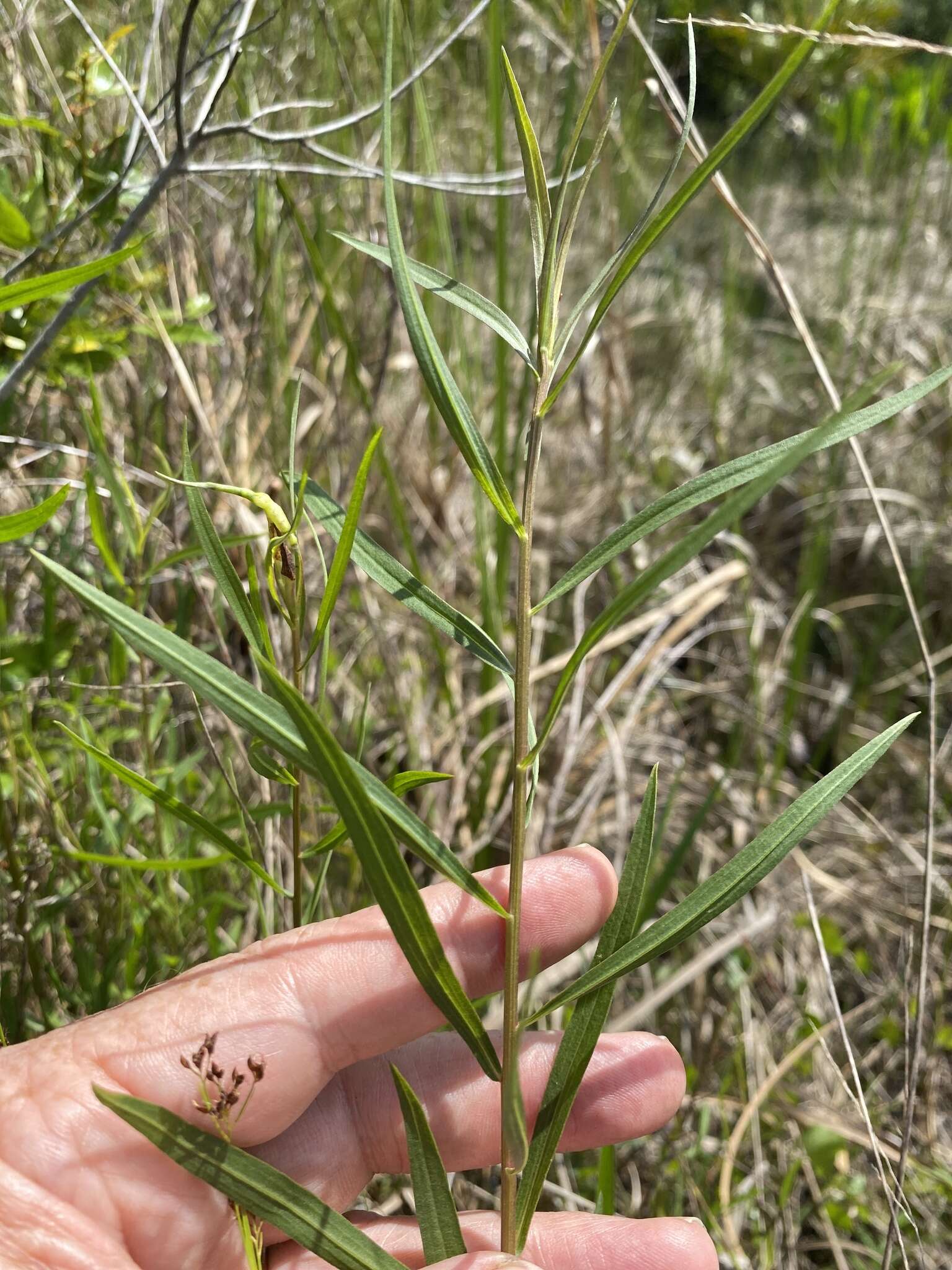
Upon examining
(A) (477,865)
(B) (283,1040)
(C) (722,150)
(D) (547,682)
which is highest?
(C) (722,150)

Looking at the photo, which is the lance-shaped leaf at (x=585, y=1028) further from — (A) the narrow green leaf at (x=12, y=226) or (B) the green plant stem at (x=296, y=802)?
(A) the narrow green leaf at (x=12, y=226)

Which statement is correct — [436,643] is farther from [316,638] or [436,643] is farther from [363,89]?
[363,89]

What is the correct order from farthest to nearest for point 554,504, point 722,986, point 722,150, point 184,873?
point 554,504 < point 722,986 < point 184,873 < point 722,150

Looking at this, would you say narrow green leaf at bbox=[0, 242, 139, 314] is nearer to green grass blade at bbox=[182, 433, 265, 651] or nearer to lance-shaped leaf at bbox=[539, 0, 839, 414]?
green grass blade at bbox=[182, 433, 265, 651]

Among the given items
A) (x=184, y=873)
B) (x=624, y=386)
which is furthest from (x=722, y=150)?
(x=624, y=386)

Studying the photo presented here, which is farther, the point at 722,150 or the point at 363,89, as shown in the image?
the point at 363,89
